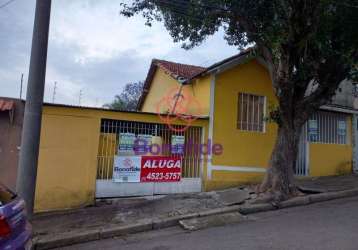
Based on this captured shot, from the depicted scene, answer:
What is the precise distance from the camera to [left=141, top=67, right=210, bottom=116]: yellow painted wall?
11.3m

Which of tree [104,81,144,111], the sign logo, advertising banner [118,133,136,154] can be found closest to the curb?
advertising banner [118,133,136,154]

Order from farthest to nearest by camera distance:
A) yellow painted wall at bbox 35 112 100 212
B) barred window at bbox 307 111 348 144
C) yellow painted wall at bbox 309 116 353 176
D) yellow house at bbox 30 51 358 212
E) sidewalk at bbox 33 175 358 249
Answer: barred window at bbox 307 111 348 144 < yellow painted wall at bbox 309 116 353 176 < yellow house at bbox 30 51 358 212 < yellow painted wall at bbox 35 112 100 212 < sidewalk at bbox 33 175 358 249

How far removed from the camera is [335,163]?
13648 millimetres

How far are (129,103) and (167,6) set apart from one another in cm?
2736

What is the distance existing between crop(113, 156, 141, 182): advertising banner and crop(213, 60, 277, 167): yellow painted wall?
8.08ft

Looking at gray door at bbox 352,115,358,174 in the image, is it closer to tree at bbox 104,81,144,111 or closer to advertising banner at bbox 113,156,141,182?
advertising banner at bbox 113,156,141,182

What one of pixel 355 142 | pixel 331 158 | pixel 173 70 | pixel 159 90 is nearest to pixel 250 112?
pixel 173 70

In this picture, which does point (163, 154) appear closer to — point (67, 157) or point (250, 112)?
point (67, 157)

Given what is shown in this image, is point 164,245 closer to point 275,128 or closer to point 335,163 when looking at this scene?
point 275,128

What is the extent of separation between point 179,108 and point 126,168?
3733mm

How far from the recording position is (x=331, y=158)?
1357cm

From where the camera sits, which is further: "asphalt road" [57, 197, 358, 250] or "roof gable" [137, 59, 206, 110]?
"roof gable" [137, 59, 206, 110]

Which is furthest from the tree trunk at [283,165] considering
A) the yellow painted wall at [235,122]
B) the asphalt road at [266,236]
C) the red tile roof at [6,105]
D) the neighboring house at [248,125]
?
the red tile roof at [6,105]

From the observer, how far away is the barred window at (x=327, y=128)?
1327cm
